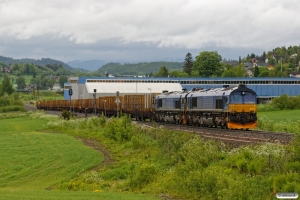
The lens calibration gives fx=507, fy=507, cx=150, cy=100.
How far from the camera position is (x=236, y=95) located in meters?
38.7

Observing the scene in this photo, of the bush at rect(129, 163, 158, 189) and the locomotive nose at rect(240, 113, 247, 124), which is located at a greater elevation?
the locomotive nose at rect(240, 113, 247, 124)

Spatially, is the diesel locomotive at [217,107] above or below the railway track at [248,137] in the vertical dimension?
above

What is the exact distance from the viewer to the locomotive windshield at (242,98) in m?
38.5

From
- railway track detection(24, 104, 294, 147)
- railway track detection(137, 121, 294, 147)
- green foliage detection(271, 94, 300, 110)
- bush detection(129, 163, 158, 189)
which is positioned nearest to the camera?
bush detection(129, 163, 158, 189)

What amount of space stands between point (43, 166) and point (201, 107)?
59.8ft

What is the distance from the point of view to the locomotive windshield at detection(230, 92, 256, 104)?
38500mm

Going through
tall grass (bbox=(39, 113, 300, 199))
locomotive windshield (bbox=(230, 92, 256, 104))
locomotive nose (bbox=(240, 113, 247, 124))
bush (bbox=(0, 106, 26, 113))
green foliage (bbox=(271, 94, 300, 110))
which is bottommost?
bush (bbox=(0, 106, 26, 113))

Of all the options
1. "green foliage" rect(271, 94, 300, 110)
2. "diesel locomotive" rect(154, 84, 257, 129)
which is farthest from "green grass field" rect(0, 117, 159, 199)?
"green foliage" rect(271, 94, 300, 110)

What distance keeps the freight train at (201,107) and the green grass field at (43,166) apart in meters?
10.7

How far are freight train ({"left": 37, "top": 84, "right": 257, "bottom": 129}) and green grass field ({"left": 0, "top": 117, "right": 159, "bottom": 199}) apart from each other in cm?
1068

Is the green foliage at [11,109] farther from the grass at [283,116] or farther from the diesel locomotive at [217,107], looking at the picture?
the diesel locomotive at [217,107]

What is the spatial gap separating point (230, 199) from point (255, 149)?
21.1 feet

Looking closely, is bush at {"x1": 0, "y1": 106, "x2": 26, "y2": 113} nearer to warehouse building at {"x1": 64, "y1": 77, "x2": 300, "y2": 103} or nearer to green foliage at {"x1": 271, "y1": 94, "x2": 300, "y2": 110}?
warehouse building at {"x1": 64, "y1": 77, "x2": 300, "y2": 103}

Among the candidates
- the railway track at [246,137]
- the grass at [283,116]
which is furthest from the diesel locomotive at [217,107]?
the grass at [283,116]
